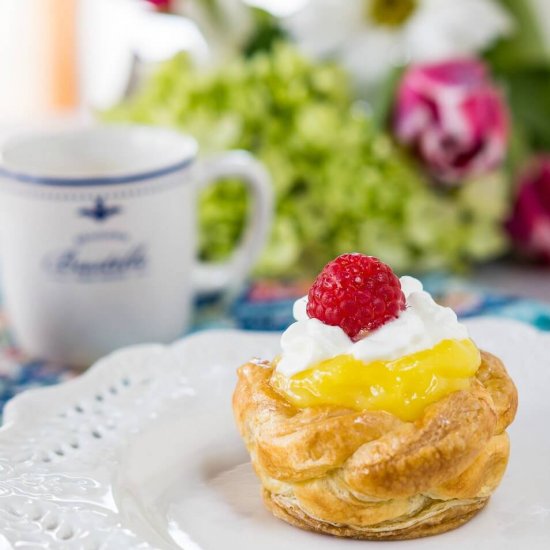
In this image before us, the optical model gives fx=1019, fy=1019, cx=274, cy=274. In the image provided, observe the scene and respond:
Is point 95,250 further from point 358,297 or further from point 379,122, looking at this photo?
point 379,122

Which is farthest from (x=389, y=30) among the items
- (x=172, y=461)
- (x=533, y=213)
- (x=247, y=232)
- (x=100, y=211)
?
(x=172, y=461)

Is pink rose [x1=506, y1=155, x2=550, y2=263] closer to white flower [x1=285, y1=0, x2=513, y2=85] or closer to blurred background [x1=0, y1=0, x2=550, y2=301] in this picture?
blurred background [x1=0, y1=0, x2=550, y2=301]

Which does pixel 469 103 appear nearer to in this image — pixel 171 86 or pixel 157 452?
pixel 171 86

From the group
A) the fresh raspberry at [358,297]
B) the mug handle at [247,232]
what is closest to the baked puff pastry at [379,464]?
the fresh raspberry at [358,297]

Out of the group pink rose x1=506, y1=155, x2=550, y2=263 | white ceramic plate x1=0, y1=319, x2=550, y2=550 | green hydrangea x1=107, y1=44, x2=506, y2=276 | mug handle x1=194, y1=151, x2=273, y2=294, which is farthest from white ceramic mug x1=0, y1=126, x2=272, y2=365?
pink rose x1=506, y1=155, x2=550, y2=263

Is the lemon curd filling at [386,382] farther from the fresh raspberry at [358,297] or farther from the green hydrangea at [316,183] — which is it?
the green hydrangea at [316,183]

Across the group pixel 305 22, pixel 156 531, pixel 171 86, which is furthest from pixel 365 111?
pixel 156 531
